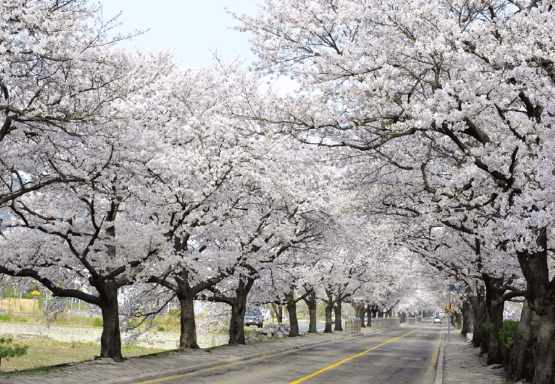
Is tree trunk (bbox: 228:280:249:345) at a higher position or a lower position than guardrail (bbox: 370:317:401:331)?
higher

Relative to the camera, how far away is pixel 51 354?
1234 inches

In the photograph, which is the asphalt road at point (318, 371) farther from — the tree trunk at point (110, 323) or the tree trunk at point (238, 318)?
the tree trunk at point (238, 318)

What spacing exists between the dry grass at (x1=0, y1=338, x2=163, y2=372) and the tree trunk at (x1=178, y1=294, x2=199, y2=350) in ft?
23.6

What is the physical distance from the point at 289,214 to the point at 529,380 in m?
12.0

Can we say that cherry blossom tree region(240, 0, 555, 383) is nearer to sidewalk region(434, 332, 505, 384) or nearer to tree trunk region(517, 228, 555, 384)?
tree trunk region(517, 228, 555, 384)

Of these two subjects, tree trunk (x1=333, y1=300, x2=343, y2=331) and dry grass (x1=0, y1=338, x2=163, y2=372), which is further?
tree trunk (x1=333, y1=300, x2=343, y2=331)

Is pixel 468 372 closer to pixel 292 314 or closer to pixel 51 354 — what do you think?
pixel 292 314

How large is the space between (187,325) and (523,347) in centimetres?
1402

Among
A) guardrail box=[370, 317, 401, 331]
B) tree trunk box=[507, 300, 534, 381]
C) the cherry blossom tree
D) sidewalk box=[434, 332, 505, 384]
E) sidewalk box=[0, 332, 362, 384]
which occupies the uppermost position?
the cherry blossom tree

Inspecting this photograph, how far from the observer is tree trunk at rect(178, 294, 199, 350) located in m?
22.8

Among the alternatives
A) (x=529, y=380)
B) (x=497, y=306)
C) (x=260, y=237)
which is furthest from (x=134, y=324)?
(x=529, y=380)

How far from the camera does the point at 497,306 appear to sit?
2142 cm

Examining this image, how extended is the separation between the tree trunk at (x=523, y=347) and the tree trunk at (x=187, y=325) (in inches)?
515

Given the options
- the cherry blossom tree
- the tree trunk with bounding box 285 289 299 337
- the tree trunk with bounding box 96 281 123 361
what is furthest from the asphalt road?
the tree trunk with bounding box 285 289 299 337
